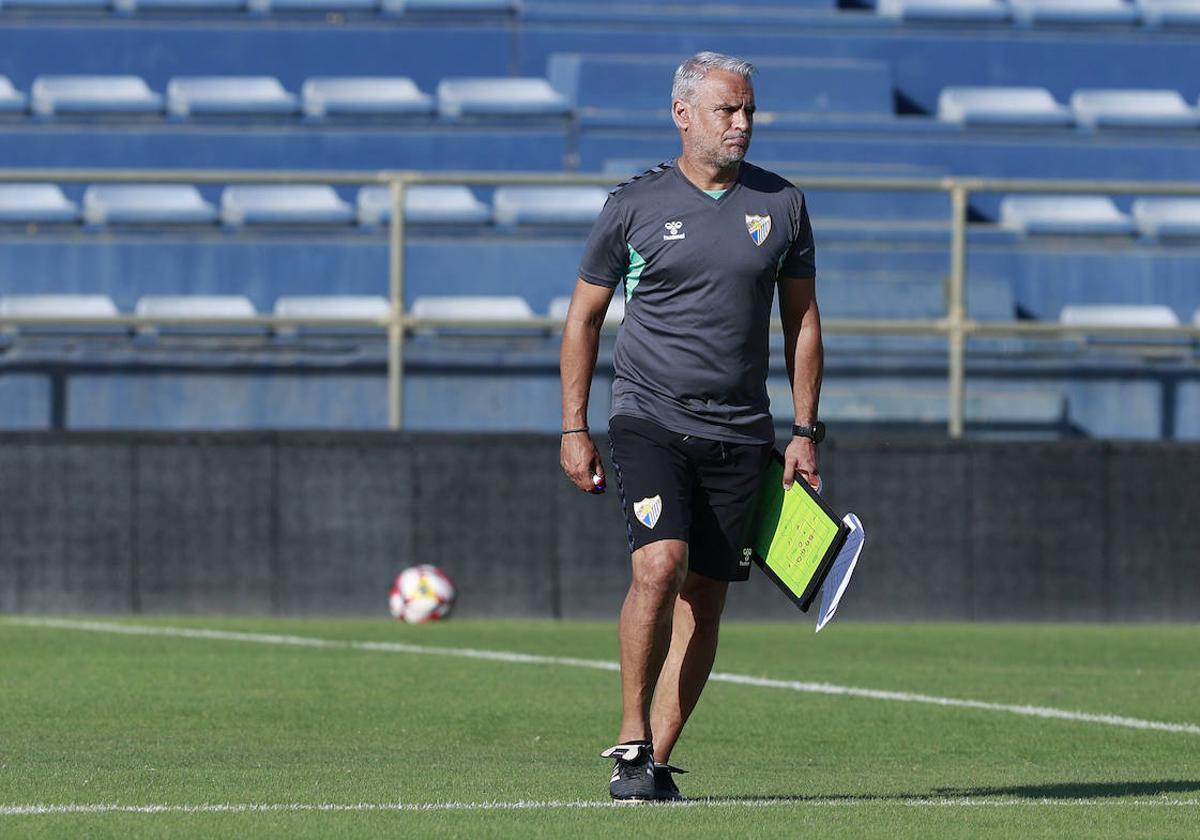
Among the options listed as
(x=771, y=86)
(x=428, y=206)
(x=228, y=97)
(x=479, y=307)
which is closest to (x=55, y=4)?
(x=228, y=97)

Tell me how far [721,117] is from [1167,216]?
12237mm

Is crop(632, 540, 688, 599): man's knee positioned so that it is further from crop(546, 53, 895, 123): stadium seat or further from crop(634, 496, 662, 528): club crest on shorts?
crop(546, 53, 895, 123): stadium seat

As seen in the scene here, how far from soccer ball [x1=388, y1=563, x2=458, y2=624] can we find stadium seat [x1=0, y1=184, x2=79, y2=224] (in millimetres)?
5741

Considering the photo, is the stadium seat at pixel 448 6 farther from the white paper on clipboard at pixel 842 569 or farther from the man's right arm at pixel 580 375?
the white paper on clipboard at pixel 842 569

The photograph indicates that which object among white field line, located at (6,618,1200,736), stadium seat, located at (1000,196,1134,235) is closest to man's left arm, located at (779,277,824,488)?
white field line, located at (6,618,1200,736)

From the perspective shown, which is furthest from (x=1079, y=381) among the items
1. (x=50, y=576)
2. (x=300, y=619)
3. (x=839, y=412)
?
(x=50, y=576)

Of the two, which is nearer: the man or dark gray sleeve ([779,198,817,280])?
the man

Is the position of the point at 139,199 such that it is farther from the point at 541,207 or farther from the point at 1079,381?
the point at 1079,381

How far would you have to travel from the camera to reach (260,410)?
13898 mm

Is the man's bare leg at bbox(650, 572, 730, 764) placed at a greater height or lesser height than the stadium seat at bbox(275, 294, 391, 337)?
lesser

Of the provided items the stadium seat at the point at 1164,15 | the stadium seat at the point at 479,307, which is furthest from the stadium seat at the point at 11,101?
the stadium seat at the point at 1164,15

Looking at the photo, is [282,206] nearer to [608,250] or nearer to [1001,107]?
[1001,107]

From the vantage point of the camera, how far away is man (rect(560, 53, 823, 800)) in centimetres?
555

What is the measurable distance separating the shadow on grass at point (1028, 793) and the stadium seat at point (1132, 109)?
43.0ft
